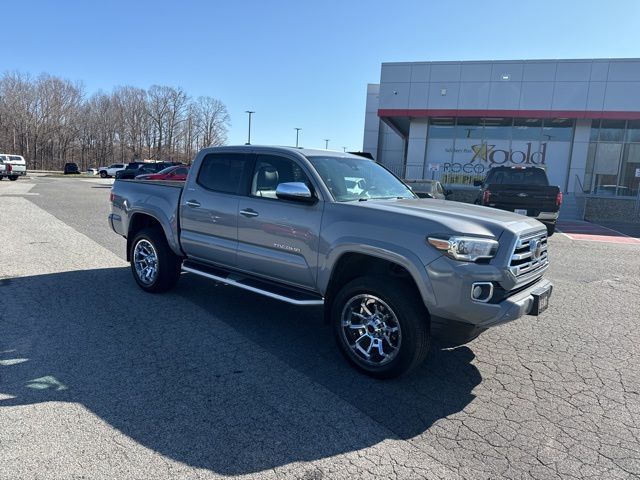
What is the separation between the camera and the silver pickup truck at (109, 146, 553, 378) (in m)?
3.42

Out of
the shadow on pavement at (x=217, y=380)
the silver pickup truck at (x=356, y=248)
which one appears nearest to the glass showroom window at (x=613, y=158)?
the silver pickup truck at (x=356, y=248)

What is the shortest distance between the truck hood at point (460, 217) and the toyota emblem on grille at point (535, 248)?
0.12m

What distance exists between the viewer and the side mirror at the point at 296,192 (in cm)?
409

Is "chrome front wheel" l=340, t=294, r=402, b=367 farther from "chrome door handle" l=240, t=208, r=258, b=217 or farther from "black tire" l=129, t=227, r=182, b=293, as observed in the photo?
"black tire" l=129, t=227, r=182, b=293

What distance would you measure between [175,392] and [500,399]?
8.31 feet

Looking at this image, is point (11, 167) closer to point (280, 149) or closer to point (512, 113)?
point (512, 113)

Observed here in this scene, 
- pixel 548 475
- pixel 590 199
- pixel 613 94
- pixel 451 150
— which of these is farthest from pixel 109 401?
pixel 613 94

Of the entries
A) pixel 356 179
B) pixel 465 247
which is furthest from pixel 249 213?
pixel 465 247

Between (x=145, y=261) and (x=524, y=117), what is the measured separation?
947 inches

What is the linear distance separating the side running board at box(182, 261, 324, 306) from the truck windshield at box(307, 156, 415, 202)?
97 centimetres

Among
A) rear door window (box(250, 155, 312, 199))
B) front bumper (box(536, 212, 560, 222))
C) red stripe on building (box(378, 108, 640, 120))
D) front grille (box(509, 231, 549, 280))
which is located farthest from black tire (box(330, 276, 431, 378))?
red stripe on building (box(378, 108, 640, 120))

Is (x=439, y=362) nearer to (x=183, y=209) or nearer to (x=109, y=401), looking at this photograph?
(x=109, y=401)

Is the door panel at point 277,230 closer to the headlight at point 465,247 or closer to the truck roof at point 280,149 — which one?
the truck roof at point 280,149

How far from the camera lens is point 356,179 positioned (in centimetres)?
474
